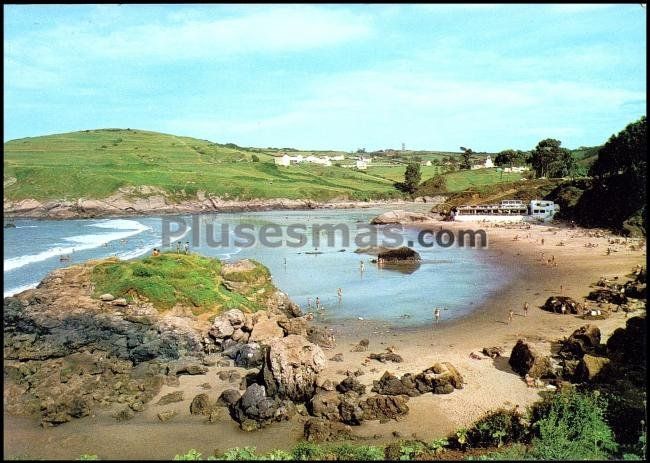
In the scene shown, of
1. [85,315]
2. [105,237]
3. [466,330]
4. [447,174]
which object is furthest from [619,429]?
[447,174]

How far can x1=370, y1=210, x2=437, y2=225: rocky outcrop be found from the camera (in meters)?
113

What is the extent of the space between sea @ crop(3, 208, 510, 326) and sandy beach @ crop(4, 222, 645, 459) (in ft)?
8.87

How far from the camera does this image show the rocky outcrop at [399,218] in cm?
11312

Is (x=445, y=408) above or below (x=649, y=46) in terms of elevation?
below

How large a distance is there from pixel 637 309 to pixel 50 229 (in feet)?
314

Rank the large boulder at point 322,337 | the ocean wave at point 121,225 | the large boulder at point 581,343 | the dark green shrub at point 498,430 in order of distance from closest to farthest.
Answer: the dark green shrub at point 498,430, the large boulder at point 581,343, the large boulder at point 322,337, the ocean wave at point 121,225

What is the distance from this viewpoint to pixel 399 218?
11506cm

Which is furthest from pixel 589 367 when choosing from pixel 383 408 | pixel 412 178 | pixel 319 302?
pixel 412 178

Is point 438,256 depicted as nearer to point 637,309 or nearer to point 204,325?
point 637,309

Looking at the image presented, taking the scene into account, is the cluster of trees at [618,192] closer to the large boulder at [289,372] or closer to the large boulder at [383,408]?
the large boulder at [383,408]

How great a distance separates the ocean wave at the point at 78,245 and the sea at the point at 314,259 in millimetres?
133

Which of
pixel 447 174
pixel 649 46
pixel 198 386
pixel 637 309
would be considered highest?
pixel 447 174

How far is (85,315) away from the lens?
29.5m

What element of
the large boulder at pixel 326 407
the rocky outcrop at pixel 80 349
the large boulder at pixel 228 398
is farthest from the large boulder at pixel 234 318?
the large boulder at pixel 326 407
